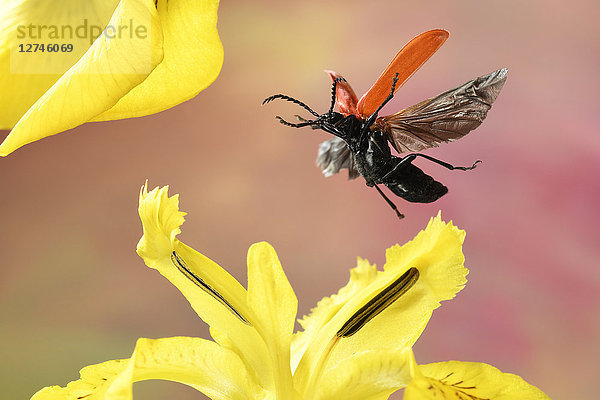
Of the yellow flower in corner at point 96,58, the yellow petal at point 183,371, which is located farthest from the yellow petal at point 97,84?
the yellow petal at point 183,371

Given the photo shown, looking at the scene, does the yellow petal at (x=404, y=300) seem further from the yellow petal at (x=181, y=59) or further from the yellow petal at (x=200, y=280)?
the yellow petal at (x=181, y=59)

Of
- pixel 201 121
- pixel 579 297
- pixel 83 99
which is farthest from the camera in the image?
pixel 201 121

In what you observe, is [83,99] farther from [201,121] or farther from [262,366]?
[201,121]

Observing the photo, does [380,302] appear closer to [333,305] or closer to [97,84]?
[333,305]

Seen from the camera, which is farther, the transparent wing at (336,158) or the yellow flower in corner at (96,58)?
the transparent wing at (336,158)

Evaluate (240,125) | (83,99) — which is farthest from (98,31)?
(240,125)

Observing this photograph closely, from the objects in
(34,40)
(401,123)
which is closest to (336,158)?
(401,123)

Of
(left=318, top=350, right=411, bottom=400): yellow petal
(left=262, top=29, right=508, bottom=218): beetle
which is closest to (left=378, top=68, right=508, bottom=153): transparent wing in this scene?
(left=262, top=29, right=508, bottom=218): beetle

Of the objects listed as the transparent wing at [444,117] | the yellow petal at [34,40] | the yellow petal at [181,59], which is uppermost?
the yellow petal at [34,40]
